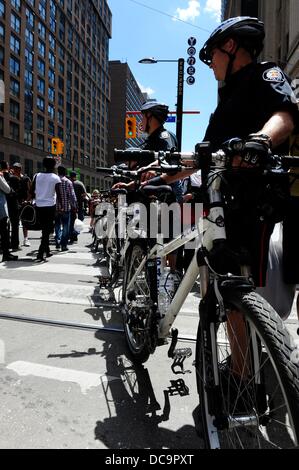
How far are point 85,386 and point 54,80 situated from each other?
254ft

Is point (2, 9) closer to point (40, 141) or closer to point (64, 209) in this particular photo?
point (40, 141)

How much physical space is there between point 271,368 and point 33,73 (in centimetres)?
6908

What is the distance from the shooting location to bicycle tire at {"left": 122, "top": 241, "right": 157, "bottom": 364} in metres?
2.73

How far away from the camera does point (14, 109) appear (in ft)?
186

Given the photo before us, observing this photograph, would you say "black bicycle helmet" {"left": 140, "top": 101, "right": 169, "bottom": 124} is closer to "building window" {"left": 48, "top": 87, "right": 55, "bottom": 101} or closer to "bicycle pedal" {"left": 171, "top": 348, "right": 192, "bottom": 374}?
"bicycle pedal" {"left": 171, "top": 348, "right": 192, "bottom": 374}

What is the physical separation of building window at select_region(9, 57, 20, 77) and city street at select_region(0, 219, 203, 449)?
5855cm

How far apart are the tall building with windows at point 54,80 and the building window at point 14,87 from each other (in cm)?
8

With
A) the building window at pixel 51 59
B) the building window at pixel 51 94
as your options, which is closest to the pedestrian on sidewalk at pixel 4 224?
the building window at pixel 51 94

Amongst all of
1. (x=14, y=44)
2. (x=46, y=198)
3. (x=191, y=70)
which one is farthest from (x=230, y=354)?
(x=14, y=44)

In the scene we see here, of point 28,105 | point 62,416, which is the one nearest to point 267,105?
point 62,416

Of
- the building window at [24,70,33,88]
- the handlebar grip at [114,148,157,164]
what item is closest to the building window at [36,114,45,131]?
the building window at [24,70,33,88]

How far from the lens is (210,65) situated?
2.41m

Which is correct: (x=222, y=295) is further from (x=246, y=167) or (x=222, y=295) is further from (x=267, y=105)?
(x=267, y=105)

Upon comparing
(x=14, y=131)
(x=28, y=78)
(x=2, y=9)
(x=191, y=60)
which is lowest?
(x=191, y=60)
